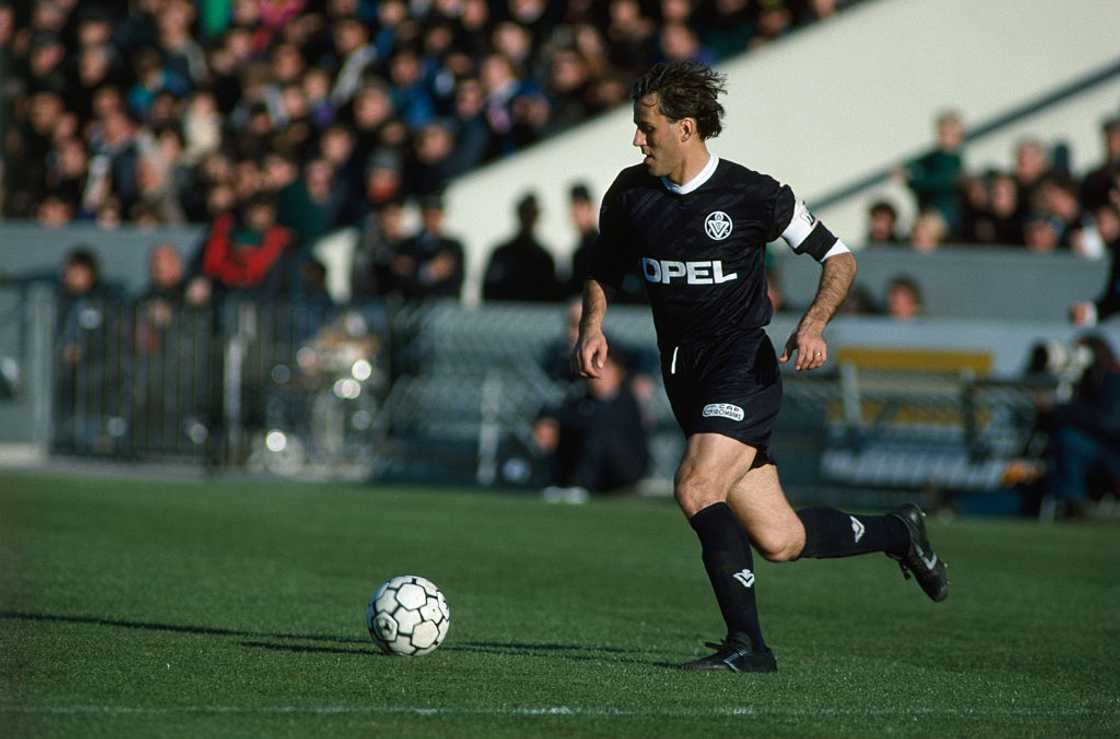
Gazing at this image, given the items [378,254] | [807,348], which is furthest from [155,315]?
[807,348]

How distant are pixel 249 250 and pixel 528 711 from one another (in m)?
14.2

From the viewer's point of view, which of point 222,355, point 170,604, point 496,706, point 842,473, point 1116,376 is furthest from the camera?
point 222,355

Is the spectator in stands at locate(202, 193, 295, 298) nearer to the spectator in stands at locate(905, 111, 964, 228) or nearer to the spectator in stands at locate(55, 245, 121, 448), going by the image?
the spectator in stands at locate(55, 245, 121, 448)

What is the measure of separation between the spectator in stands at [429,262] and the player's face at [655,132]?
11.5 metres

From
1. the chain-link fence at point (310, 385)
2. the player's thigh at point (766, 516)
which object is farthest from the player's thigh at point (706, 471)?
the chain-link fence at point (310, 385)

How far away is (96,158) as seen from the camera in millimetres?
23562

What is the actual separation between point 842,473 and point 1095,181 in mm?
3359

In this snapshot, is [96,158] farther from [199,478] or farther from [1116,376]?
[1116,376]

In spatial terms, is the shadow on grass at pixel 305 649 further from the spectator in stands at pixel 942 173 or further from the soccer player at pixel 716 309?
the spectator in stands at pixel 942 173

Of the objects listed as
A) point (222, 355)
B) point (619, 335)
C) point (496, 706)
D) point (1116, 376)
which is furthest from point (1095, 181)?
point (496, 706)

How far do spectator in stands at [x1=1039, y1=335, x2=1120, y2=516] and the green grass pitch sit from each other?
107cm

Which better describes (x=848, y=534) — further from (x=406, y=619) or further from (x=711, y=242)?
(x=406, y=619)

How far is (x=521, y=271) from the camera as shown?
762 inches

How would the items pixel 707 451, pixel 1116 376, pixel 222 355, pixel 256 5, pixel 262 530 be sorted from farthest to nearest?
pixel 256 5, pixel 222 355, pixel 1116 376, pixel 262 530, pixel 707 451
